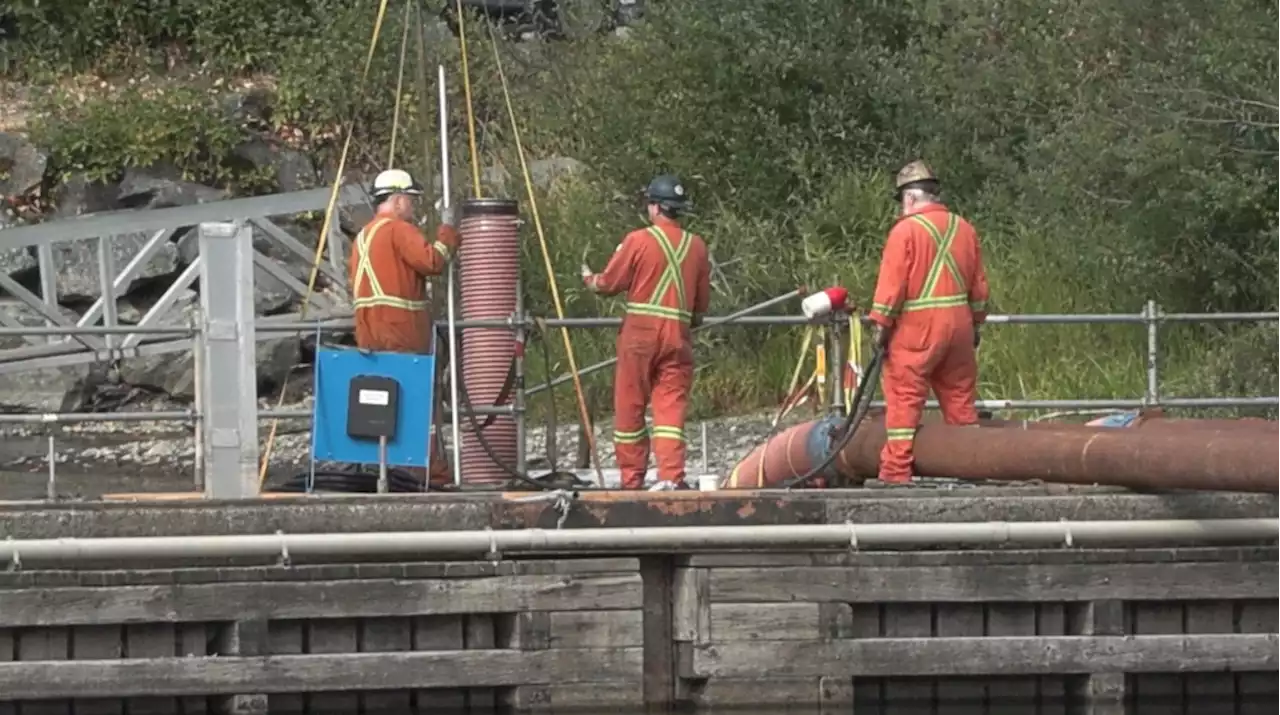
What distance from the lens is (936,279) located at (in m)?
11.5

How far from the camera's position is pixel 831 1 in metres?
23.8

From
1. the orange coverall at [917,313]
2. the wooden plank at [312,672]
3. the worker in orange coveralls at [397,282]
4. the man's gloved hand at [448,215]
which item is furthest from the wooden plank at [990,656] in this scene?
the man's gloved hand at [448,215]

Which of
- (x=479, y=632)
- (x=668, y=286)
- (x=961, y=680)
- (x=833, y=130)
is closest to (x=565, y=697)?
(x=479, y=632)

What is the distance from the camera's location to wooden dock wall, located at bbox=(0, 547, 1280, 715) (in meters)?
10.0

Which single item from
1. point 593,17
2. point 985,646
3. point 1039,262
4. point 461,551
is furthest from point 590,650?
point 593,17

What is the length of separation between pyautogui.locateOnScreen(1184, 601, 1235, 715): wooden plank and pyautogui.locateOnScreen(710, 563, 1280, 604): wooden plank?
15 cm

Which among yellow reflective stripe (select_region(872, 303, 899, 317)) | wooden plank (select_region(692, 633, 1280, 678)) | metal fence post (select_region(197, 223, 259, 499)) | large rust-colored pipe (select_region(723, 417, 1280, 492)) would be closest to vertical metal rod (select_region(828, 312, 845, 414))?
large rust-colored pipe (select_region(723, 417, 1280, 492))

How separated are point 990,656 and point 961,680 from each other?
10.7 inches

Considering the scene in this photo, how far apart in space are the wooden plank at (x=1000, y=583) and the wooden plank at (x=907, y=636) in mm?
165

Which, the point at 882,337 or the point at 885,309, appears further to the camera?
the point at 882,337

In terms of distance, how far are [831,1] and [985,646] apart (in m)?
14.2

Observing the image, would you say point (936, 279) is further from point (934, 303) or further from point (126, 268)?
point (126, 268)

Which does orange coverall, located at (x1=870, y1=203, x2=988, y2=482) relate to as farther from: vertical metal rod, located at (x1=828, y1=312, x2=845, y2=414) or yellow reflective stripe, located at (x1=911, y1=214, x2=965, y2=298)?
vertical metal rod, located at (x1=828, y1=312, x2=845, y2=414)

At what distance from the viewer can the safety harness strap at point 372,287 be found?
12359 millimetres
